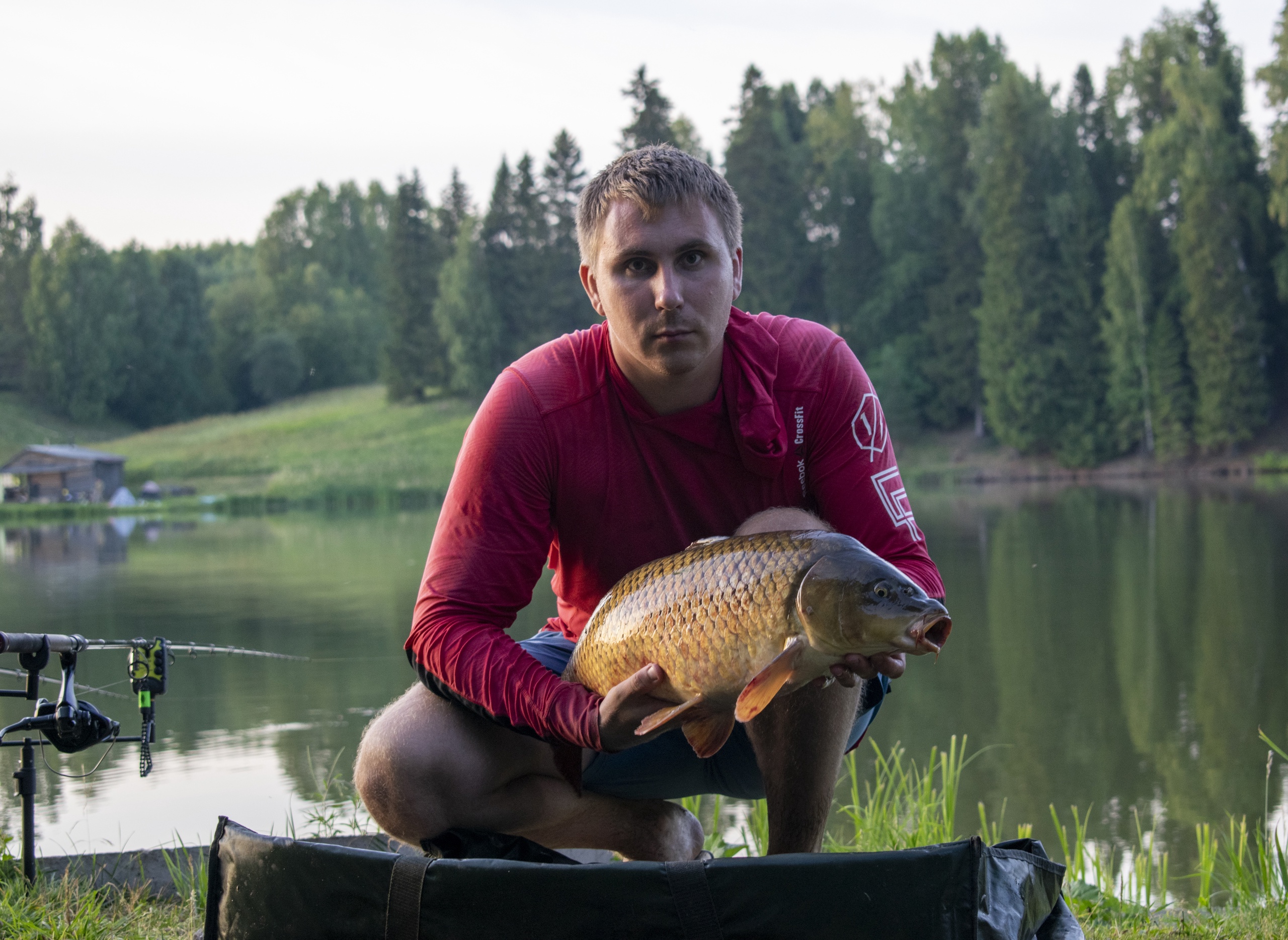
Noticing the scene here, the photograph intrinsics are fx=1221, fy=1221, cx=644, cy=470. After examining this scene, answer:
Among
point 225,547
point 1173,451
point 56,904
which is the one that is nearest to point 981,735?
point 56,904

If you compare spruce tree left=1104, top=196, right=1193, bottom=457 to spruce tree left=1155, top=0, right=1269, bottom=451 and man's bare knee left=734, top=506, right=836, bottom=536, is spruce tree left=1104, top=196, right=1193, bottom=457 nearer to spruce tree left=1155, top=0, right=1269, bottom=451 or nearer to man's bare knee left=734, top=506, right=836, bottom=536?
spruce tree left=1155, top=0, right=1269, bottom=451

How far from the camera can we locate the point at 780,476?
73.1 inches

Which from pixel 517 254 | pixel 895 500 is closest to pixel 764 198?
pixel 517 254

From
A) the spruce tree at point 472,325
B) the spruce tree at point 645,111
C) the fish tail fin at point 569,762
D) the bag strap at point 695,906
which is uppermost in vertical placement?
the spruce tree at point 645,111

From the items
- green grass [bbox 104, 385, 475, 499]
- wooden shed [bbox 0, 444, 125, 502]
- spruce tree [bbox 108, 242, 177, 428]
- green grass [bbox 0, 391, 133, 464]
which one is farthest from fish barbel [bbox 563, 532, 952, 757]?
spruce tree [bbox 108, 242, 177, 428]

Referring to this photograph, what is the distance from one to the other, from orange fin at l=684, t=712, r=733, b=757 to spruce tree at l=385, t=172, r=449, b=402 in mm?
32470

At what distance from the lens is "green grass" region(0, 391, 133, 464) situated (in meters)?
34.5

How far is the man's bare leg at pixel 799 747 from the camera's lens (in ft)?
5.75

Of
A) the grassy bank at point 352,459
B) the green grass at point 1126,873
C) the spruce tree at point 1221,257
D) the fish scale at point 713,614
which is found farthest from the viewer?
the grassy bank at point 352,459

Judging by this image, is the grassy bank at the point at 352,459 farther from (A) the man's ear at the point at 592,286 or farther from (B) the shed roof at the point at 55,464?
(A) the man's ear at the point at 592,286

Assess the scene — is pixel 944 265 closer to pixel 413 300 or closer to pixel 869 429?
pixel 413 300

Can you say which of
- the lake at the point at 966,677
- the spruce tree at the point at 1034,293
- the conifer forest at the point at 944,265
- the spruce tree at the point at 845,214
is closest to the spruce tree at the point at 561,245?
the conifer forest at the point at 944,265

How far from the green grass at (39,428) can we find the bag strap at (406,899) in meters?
35.1

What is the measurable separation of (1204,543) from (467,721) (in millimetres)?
11090
